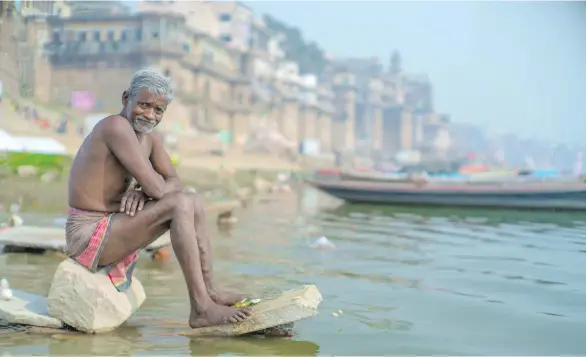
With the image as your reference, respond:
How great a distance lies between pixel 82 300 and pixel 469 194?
44.7 feet

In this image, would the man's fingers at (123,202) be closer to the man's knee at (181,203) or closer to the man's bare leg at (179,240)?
the man's bare leg at (179,240)

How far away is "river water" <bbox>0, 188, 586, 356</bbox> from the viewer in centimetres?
386

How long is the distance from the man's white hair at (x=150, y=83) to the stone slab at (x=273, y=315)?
132 cm

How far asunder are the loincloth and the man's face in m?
0.53

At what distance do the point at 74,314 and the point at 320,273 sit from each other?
3006 millimetres

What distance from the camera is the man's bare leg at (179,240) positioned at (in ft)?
12.5

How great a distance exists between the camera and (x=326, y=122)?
248 ft

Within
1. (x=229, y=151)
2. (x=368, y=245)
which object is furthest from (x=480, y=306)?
(x=229, y=151)

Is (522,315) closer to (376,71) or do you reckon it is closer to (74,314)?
(74,314)

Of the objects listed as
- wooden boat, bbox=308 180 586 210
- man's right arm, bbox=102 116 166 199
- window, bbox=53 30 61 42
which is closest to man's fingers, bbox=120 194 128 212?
man's right arm, bbox=102 116 166 199

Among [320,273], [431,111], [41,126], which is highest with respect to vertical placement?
[431,111]

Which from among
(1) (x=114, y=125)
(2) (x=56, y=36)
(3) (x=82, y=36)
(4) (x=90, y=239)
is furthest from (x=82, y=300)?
(2) (x=56, y=36)

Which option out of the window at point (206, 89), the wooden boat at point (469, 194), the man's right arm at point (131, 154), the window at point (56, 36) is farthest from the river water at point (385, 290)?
the window at point (206, 89)

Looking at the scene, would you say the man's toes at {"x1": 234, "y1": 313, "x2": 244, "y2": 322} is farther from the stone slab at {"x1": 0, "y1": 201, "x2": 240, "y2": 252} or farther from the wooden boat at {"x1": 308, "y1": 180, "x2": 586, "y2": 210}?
the wooden boat at {"x1": 308, "y1": 180, "x2": 586, "y2": 210}
